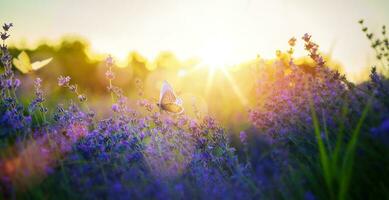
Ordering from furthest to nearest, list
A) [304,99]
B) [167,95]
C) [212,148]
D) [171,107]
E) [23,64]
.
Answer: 1. [23,64]
2. [167,95]
3. [171,107]
4. [212,148]
5. [304,99]

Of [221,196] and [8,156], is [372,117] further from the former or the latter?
[8,156]

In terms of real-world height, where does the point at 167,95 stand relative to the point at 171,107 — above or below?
above

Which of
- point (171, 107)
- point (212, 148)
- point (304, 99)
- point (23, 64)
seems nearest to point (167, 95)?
point (171, 107)

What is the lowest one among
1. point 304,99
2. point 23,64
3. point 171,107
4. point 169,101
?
point 304,99

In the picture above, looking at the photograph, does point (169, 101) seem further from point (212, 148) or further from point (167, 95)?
point (212, 148)

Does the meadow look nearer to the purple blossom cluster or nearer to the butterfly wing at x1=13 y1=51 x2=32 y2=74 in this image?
the purple blossom cluster

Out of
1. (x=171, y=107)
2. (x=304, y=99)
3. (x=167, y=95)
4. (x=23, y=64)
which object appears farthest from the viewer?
(x=23, y=64)

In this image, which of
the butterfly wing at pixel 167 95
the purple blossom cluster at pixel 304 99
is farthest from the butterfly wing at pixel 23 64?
the purple blossom cluster at pixel 304 99

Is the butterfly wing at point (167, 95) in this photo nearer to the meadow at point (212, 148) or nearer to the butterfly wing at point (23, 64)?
the meadow at point (212, 148)

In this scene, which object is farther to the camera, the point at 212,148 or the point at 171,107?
the point at 171,107
